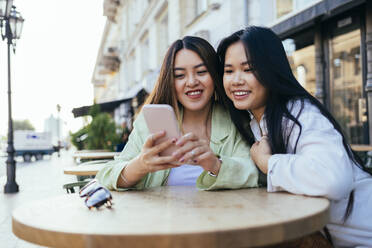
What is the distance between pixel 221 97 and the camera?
2.14 metres

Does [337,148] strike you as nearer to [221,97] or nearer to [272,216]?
[272,216]

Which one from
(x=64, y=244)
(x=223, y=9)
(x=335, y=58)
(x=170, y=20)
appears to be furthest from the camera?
(x=170, y=20)

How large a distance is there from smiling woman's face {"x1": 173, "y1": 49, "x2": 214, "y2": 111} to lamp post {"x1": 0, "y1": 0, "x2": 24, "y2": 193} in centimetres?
694

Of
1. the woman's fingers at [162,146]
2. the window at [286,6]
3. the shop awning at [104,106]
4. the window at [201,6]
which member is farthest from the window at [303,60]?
the shop awning at [104,106]

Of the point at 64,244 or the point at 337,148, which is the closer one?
the point at 64,244

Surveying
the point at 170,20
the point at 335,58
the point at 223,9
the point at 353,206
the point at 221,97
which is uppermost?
the point at 170,20

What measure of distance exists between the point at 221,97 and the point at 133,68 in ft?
66.4

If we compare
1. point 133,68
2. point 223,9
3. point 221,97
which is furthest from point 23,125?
point 221,97

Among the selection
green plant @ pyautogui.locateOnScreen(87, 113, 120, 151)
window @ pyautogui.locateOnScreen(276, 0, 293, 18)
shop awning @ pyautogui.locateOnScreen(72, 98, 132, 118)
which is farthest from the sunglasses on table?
shop awning @ pyautogui.locateOnScreen(72, 98, 132, 118)

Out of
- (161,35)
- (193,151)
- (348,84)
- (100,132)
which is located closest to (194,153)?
(193,151)

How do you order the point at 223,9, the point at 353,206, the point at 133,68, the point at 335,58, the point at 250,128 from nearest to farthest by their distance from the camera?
the point at 353,206 < the point at 250,128 < the point at 335,58 < the point at 223,9 < the point at 133,68

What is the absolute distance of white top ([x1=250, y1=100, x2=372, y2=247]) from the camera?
54.4 inches

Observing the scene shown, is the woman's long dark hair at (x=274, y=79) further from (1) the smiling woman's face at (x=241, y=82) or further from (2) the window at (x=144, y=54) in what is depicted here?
(2) the window at (x=144, y=54)

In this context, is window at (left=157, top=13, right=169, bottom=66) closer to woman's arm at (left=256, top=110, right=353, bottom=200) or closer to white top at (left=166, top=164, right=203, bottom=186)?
white top at (left=166, top=164, right=203, bottom=186)
